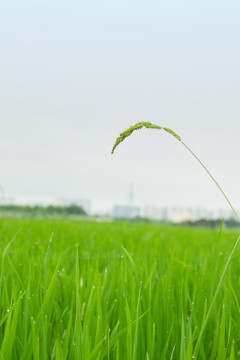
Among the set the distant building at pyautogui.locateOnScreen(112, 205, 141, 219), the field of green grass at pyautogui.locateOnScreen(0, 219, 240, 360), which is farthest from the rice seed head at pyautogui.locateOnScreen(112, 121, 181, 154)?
the distant building at pyautogui.locateOnScreen(112, 205, 141, 219)

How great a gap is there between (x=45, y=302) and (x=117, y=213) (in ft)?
254

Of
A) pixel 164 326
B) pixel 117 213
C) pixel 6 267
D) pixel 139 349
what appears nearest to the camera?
pixel 139 349

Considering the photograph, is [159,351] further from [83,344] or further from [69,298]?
[69,298]

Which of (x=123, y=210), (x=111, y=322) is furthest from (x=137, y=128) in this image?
(x=123, y=210)

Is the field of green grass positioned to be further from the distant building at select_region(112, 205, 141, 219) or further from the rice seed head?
the distant building at select_region(112, 205, 141, 219)

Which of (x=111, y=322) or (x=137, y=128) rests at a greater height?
(x=137, y=128)

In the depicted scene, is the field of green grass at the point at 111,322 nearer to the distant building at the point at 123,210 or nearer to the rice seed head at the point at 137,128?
the rice seed head at the point at 137,128

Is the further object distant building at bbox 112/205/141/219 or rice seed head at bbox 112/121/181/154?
distant building at bbox 112/205/141/219

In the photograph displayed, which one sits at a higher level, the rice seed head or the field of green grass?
the rice seed head

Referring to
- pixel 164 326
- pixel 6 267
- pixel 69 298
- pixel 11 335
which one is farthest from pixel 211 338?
pixel 6 267

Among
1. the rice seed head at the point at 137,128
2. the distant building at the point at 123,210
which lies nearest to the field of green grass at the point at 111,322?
the rice seed head at the point at 137,128

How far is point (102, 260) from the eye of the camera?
2418mm

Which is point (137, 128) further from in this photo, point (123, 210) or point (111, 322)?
point (123, 210)

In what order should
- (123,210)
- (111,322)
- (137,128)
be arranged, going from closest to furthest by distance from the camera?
(137,128) → (111,322) → (123,210)
